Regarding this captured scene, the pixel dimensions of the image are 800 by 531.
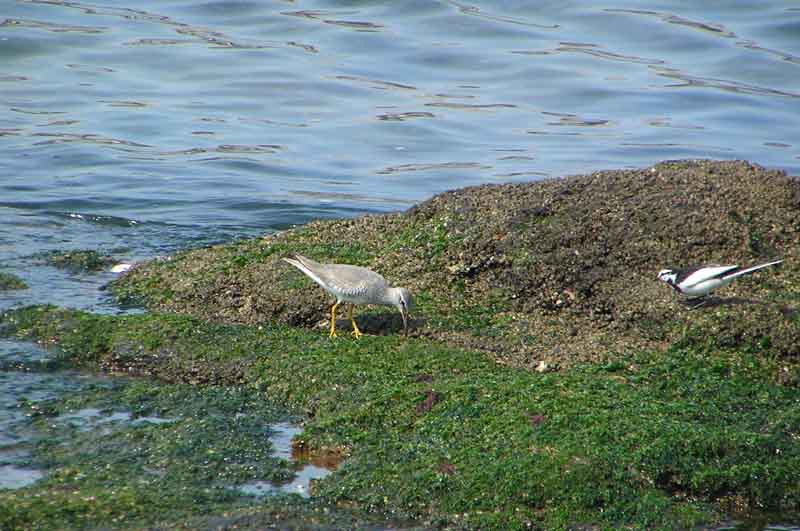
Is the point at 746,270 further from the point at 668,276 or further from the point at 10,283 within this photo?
the point at 10,283

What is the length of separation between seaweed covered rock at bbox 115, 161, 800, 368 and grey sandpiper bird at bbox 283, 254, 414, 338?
244 millimetres

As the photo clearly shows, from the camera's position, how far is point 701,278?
7.61m

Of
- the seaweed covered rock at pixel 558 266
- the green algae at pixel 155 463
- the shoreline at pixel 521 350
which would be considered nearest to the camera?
the green algae at pixel 155 463

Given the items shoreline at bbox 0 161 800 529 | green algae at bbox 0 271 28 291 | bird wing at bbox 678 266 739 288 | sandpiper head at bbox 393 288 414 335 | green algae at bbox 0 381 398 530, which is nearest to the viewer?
green algae at bbox 0 381 398 530

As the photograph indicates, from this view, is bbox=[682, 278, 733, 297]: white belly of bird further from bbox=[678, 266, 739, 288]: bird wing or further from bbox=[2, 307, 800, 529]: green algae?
bbox=[2, 307, 800, 529]: green algae

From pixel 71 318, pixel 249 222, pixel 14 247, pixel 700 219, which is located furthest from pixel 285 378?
pixel 249 222

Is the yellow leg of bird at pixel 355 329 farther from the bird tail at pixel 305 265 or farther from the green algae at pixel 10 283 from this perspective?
the green algae at pixel 10 283

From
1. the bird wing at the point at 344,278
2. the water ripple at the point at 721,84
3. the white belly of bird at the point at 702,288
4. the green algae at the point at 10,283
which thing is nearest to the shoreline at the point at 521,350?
the white belly of bird at the point at 702,288

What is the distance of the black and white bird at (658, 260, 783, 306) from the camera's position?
7.62m

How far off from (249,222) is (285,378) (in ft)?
19.5

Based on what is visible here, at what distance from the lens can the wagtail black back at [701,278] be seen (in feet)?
25.0

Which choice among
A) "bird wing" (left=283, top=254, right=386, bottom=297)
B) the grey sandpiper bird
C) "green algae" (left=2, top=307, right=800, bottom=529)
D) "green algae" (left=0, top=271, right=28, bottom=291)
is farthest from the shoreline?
"green algae" (left=0, top=271, right=28, bottom=291)

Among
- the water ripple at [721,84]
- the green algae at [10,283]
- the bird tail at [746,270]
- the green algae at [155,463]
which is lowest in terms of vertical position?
the green algae at [155,463]

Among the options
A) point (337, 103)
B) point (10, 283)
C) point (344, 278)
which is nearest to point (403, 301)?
point (344, 278)
